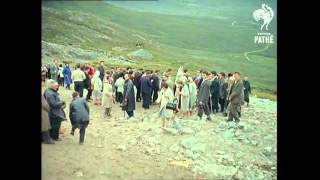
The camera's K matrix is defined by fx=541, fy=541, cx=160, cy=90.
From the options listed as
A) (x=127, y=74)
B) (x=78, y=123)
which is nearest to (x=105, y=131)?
(x=78, y=123)

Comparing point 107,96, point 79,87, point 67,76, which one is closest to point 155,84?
point 107,96

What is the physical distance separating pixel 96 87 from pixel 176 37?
879 mm

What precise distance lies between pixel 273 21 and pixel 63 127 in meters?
2.18

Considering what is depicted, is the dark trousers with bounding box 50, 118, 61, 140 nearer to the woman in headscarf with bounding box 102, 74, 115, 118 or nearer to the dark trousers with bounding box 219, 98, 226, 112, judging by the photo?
the woman in headscarf with bounding box 102, 74, 115, 118

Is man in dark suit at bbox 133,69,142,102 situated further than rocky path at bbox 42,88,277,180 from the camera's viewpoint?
Yes

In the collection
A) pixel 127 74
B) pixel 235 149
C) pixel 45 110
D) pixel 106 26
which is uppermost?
pixel 106 26

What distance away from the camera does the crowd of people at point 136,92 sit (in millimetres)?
5012

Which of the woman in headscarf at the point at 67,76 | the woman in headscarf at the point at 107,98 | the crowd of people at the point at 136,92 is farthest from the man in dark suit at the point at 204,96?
the woman in headscarf at the point at 67,76

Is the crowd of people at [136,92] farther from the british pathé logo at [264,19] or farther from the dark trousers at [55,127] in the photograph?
the british pathé logo at [264,19]

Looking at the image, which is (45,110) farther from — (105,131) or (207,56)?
(207,56)

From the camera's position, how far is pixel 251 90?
5.04 m

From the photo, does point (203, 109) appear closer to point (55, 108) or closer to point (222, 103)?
point (222, 103)

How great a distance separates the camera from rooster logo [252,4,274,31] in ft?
16.4

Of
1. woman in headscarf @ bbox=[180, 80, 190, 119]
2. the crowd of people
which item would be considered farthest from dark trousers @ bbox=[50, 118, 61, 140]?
woman in headscarf @ bbox=[180, 80, 190, 119]
